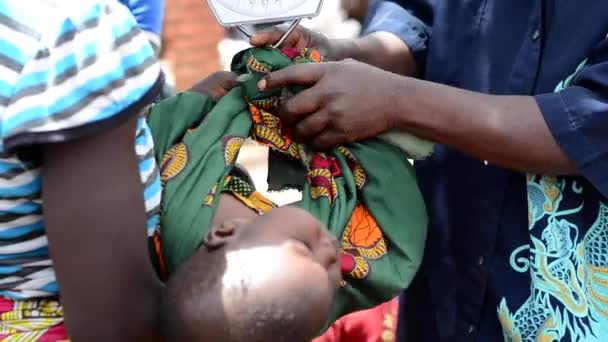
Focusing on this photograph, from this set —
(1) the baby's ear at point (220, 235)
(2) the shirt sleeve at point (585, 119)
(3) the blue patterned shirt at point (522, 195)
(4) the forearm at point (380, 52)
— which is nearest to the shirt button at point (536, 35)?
(3) the blue patterned shirt at point (522, 195)

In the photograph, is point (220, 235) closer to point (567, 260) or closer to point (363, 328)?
point (567, 260)

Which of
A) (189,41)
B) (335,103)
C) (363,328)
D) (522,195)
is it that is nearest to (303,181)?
(335,103)

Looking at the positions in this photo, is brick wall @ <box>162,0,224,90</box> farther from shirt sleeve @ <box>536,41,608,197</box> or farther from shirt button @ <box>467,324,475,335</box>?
shirt sleeve @ <box>536,41,608,197</box>

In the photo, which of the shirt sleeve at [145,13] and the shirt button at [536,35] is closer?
the shirt button at [536,35]

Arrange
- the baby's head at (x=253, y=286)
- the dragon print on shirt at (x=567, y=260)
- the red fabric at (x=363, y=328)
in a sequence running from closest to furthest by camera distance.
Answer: the baby's head at (x=253, y=286), the dragon print on shirt at (x=567, y=260), the red fabric at (x=363, y=328)

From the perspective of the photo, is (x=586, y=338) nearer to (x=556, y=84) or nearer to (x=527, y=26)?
(x=556, y=84)

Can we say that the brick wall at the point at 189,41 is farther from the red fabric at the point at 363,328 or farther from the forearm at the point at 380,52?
the forearm at the point at 380,52

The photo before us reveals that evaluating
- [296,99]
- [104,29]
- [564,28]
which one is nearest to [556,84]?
[564,28]

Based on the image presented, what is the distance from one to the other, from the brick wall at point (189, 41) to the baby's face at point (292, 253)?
11.4 ft

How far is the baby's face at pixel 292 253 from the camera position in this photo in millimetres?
1146

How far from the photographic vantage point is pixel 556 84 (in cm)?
152

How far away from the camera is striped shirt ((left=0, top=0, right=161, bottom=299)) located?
0.91m

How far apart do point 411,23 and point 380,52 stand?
102 mm

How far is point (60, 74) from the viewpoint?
3.03ft
